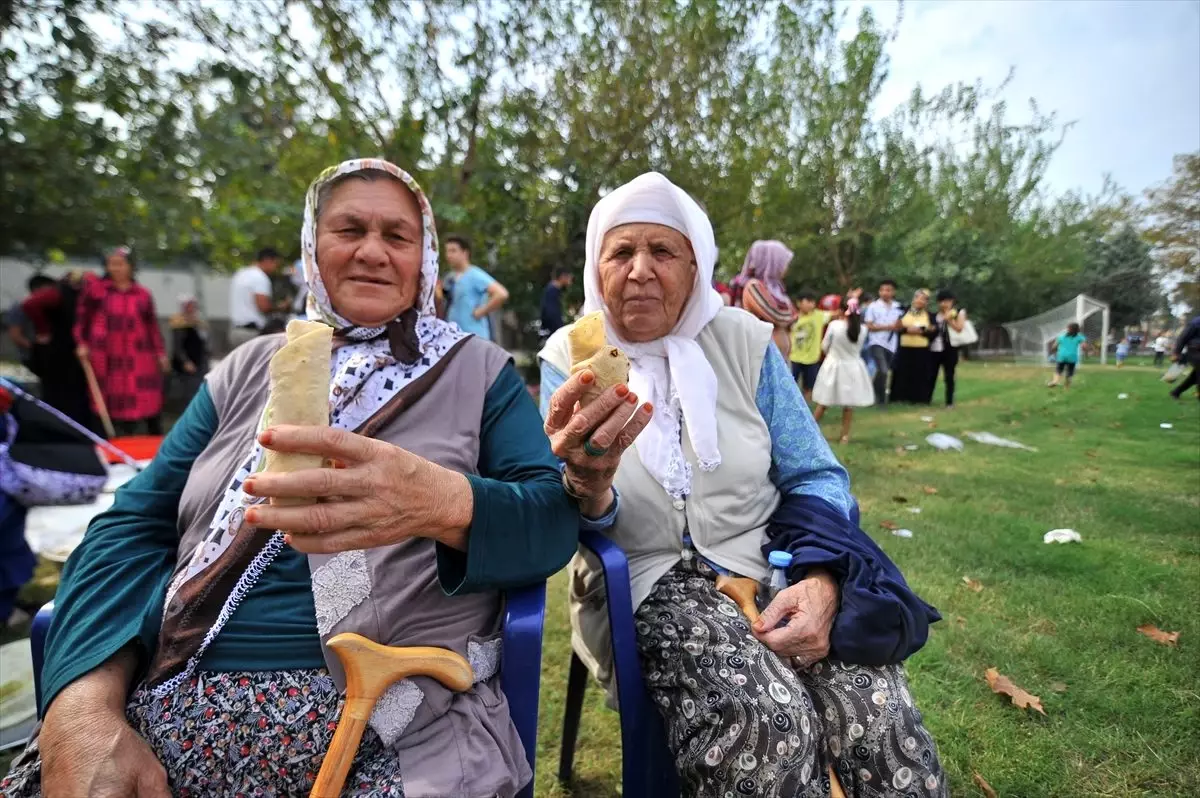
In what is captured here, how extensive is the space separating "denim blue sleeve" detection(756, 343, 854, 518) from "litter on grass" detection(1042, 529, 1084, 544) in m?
2.69

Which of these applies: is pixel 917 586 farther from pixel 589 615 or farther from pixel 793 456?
pixel 589 615

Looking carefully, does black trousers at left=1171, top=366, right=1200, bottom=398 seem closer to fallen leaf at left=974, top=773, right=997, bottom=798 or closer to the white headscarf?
fallen leaf at left=974, top=773, right=997, bottom=798

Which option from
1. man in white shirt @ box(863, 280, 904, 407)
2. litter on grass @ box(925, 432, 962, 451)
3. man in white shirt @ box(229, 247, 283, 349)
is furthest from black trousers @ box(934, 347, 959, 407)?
man in white shirt @ box(229, 247, 283, 349)

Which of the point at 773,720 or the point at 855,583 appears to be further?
the point at 855,583

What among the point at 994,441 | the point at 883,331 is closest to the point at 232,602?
the point at 994,441

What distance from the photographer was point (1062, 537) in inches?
144

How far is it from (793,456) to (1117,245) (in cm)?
529

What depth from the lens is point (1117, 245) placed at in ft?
17.1

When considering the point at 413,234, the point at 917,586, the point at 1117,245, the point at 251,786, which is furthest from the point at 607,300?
the point at 1117,245

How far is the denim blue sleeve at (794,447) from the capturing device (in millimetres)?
1779

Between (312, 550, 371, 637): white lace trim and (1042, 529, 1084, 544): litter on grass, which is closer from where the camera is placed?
(312, 550, 371, 637): white lace trim

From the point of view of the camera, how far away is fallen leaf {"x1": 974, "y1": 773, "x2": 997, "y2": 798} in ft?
6.13

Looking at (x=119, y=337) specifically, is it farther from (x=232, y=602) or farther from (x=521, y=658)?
(x=521, y=658)

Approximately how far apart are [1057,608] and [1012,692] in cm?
85
